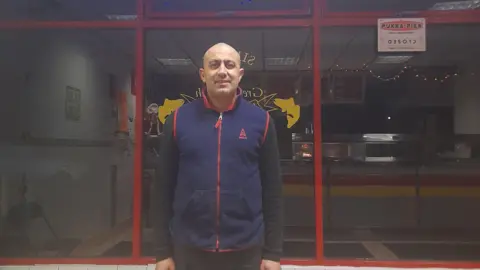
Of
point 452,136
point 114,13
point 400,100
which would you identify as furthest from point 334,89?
point 114,13

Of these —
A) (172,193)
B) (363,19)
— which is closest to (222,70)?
(172,193)

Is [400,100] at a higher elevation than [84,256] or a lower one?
higher

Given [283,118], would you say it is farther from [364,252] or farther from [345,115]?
[364,252]

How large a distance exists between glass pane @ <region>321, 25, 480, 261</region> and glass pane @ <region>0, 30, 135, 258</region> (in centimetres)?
192

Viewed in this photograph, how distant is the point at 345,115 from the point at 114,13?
227 cm

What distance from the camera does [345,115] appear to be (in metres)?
4.56

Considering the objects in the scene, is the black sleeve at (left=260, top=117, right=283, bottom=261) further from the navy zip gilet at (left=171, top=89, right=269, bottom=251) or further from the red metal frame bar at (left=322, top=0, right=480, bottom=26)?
the red metal frame bar at (left=322, top=0, right=480, bottom=26)

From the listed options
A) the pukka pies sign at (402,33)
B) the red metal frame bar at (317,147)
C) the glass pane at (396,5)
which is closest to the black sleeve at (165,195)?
the red metal frame bar at (317,147)

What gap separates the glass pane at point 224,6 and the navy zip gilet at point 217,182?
260cm

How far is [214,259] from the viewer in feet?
6.16

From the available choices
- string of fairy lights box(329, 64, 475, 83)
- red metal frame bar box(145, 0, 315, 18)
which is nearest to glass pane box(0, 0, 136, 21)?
red metal frame bar box(145, 0, 315, 18)

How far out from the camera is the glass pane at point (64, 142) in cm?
454

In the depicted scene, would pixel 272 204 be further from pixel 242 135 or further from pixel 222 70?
pixel 222 70

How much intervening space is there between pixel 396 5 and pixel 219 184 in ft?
10.5
